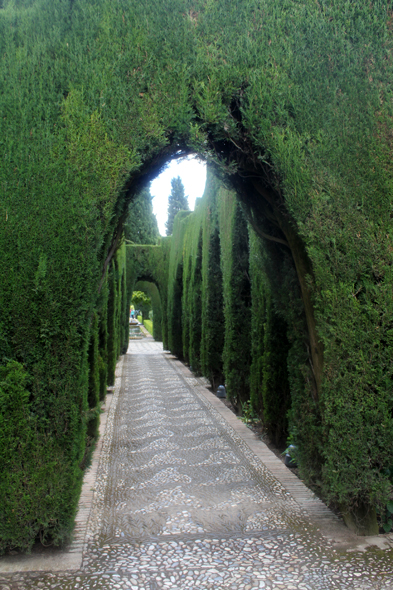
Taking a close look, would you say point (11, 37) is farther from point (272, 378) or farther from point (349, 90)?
point (272, 378)

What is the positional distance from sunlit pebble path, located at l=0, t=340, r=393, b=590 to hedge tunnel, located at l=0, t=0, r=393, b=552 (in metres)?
0.39

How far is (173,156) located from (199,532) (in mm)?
3009

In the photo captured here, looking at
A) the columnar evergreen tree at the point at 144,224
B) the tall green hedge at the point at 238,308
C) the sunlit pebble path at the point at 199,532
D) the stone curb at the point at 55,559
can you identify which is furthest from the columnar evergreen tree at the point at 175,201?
the stone curb at the point at 55,559

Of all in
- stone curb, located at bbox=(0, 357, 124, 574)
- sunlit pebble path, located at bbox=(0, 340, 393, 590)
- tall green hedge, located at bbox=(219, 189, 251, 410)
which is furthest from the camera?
tall green hedge, located at bbox=(219, 189, 251, 410)

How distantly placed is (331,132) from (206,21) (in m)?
1.32

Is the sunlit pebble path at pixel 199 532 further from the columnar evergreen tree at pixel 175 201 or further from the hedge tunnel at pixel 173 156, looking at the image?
the columnar evergreen tree at pixel 175 201

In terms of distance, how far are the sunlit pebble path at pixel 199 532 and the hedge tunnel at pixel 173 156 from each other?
0.39 meters

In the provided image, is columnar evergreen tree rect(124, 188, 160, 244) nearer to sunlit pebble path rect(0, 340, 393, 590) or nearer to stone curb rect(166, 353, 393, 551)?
stone curb rect(166, 353, 393, 551)

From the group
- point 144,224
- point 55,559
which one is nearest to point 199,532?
point 55,559

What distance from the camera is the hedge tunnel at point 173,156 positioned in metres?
3.15

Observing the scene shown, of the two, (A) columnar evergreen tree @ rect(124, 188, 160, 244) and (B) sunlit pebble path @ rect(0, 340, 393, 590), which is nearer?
(B) sunlit pebble path @ rect(0, 340, 393, 590)

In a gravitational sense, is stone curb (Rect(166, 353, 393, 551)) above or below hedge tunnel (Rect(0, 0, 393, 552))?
below

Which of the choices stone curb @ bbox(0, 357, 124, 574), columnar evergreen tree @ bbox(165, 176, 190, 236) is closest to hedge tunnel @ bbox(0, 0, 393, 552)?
stone curb @ bbox(0, 357, 124, 574)

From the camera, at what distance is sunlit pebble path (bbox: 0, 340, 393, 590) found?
2869 mm
